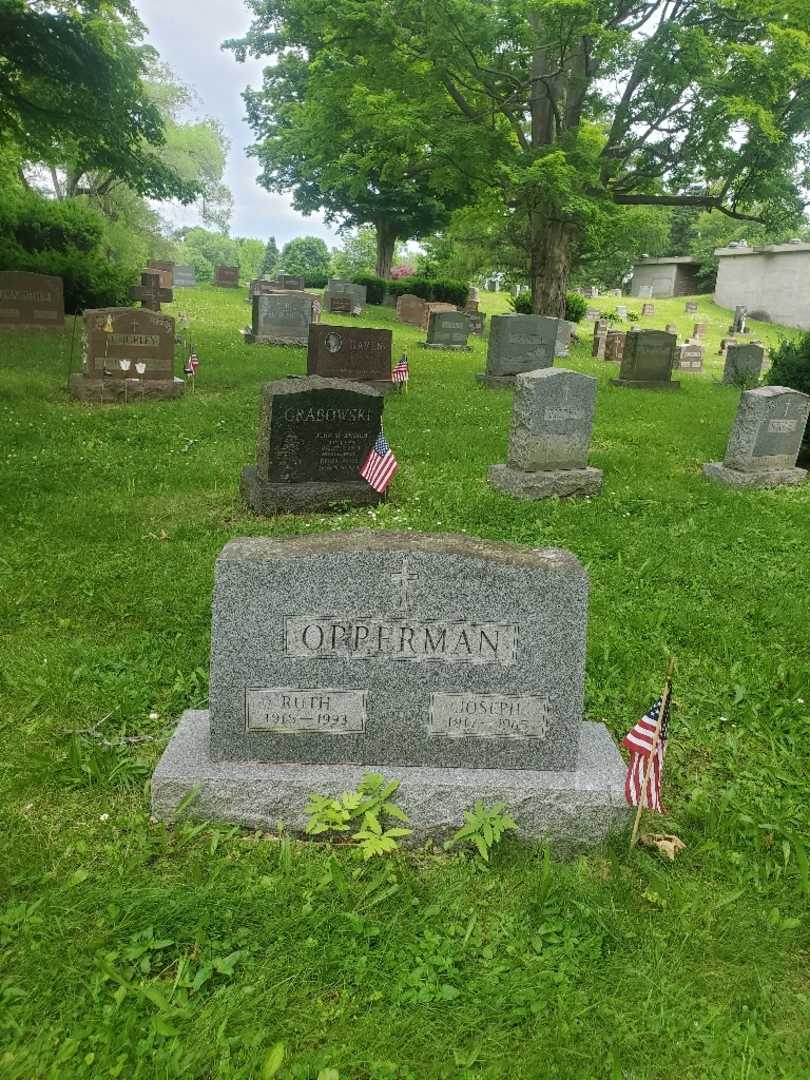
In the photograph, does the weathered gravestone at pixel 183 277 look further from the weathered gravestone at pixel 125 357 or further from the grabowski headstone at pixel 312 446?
the grabowski headstone at pixel 312 446

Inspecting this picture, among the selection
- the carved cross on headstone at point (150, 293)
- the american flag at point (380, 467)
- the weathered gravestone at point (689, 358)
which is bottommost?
the american flag at point (380, 467)

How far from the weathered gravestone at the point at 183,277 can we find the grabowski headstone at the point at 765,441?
105ft

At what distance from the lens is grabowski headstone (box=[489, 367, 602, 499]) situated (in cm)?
926

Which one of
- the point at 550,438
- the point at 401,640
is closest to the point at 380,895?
the point at 401,640

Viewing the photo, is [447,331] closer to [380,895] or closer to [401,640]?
[401,640]

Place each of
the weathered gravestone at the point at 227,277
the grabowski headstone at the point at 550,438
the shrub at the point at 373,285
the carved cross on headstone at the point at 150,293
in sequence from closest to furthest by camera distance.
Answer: the grabowski headstone at the point at 550,438
the carved cross on headstone at the point at 150,293
the shrub at the point at 373,285
the weathered gravestone at the point at 227,277

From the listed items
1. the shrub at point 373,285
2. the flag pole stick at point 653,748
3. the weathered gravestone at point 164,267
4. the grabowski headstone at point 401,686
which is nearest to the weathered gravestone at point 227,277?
the weathered gravestone at point 164,267

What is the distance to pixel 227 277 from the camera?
38.1 metres

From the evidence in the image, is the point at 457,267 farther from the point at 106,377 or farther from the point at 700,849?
the point at 700,849

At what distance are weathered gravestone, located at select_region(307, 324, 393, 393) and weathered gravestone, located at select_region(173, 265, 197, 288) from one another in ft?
85.7

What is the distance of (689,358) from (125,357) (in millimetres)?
18605

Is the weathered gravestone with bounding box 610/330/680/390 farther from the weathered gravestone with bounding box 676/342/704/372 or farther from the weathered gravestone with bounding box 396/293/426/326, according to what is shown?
the weathered gravestone with bounding box 396/293/426/326

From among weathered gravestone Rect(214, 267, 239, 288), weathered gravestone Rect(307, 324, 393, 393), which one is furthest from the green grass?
weathered gravestone Rect(214, 267, 239, 288)

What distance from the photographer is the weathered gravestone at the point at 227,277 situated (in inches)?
1493
